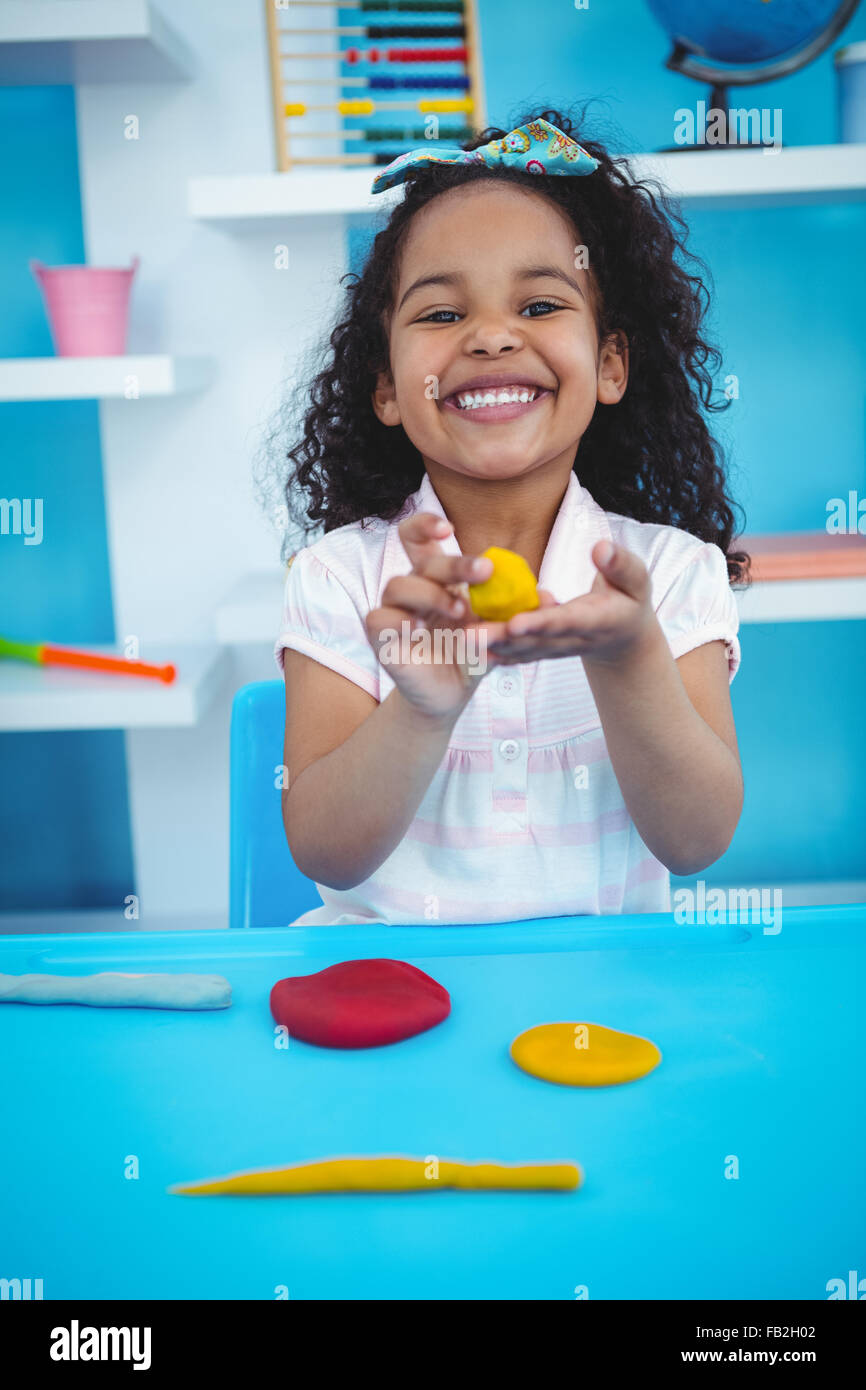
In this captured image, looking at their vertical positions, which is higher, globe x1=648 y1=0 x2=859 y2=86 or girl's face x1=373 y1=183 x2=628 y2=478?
globe x1=648 y1=0 x2=859 y2=86

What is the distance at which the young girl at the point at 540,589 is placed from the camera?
30.7 inches

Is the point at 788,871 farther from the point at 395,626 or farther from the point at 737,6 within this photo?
the point at 395,626

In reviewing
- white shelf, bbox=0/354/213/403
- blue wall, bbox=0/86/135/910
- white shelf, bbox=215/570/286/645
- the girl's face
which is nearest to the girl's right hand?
the girl's face

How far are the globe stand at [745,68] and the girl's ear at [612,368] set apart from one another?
67 cm

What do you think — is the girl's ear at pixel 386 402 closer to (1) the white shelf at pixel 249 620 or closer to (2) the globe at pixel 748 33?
(1) the white shelf at pixel 249 620

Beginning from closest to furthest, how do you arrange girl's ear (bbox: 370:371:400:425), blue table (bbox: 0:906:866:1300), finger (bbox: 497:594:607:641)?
blue table (bbox: 0:906:866:1300)
finger (bbox: 497:594:607:641)
girl's ear (bbox: 370:371:400:425)

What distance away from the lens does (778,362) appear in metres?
1.87

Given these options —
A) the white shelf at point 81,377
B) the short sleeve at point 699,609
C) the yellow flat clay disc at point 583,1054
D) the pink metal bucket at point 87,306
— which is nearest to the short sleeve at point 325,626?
the short sleeve at point 699,609

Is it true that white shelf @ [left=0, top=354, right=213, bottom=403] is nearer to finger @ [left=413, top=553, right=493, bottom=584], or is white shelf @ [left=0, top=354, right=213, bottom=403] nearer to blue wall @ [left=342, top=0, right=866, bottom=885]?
blue wall @ [left=342, top=0, right=866, bottom=885]

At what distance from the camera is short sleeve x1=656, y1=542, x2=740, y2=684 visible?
0.88m

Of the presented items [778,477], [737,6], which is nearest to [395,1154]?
[737,6]

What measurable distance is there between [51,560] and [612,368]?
1230 millimetres

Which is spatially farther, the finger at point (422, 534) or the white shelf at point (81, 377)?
the white shelf at point (81, 377)

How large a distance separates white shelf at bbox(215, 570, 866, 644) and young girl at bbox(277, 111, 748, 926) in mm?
550
